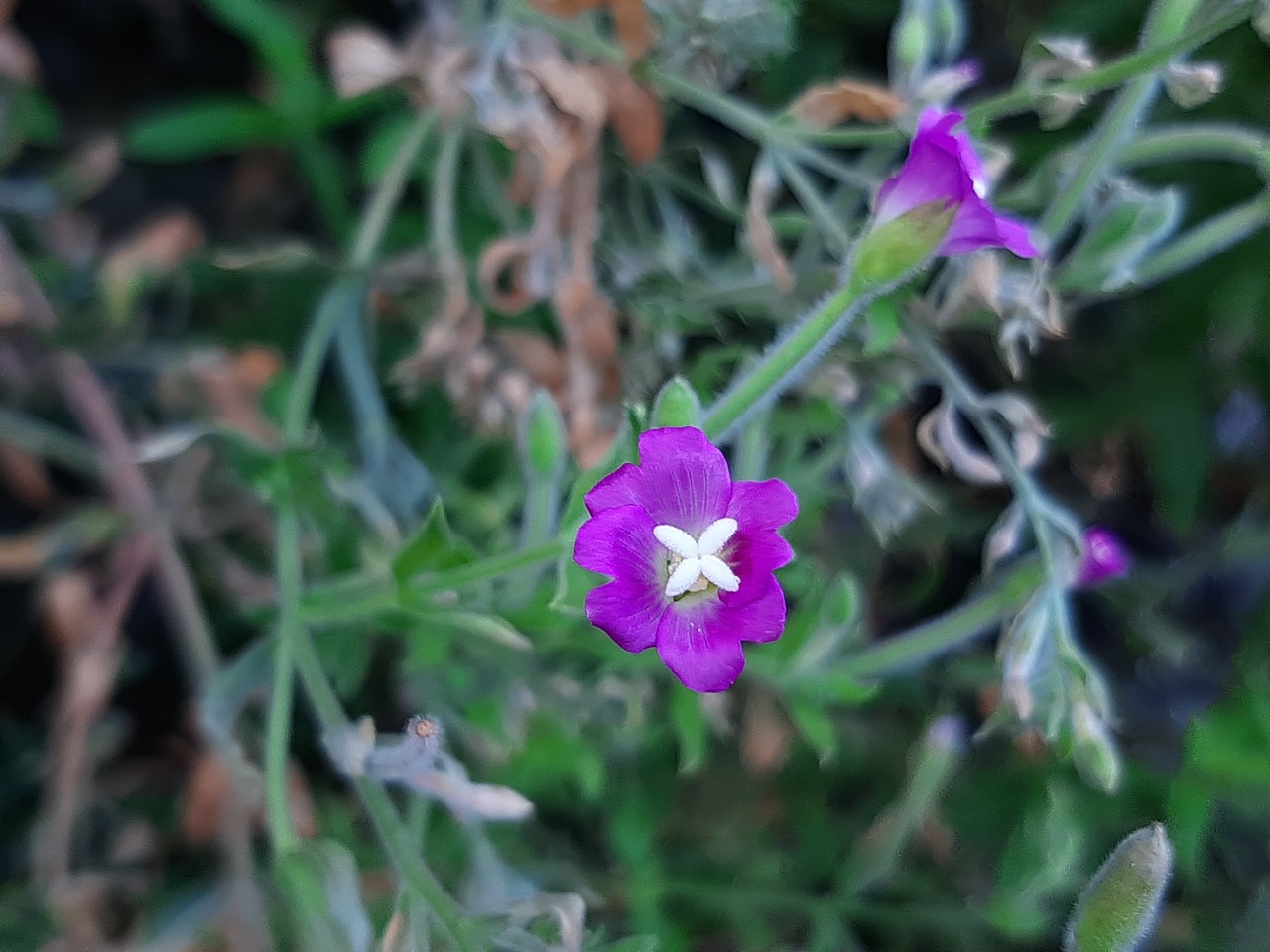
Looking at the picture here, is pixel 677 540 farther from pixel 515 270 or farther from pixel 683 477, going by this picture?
pixel 515 270

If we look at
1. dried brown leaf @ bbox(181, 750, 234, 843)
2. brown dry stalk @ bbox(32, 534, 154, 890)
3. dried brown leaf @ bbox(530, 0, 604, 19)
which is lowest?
dried brown leaf @ bbox(181, 750, 234, 843)

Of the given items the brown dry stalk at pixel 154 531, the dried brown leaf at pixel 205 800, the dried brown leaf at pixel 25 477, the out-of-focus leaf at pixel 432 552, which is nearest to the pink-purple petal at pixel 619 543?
the out-of-focus leaf at pixel 432 552

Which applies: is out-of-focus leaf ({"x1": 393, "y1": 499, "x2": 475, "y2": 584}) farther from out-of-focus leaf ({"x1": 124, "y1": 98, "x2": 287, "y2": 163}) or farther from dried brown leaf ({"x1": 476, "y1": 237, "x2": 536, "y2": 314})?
out-of-focus leaf ({"x1": 124, "y1": 98, "x2": 287, "y2": 163})

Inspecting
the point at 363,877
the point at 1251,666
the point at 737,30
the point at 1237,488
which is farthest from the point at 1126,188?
the point at 363,877

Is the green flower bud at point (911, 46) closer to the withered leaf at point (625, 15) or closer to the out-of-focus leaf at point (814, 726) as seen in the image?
the withered leaf at point (625, 15)

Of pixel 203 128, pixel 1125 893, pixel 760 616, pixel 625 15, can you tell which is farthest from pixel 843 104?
pixel 203 128

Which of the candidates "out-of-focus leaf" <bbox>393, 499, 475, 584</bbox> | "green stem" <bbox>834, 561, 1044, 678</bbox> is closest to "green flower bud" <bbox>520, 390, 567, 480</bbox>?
"out-of-focus leaf" <bbox>393, 499, 475, 584</bbox>

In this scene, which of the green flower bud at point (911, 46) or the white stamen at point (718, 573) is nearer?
the white stamen at point (718, 573)
